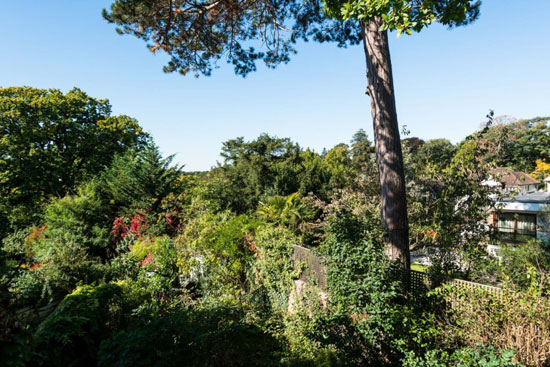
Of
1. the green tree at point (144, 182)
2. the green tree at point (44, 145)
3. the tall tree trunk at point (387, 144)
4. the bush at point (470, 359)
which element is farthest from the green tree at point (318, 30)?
the green tree at point (44, 145)

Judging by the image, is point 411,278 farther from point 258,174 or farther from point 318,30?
point 258,174

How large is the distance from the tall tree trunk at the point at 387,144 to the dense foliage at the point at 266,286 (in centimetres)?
43

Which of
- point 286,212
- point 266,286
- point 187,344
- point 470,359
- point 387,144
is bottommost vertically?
point 266,286

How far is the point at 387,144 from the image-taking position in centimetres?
494

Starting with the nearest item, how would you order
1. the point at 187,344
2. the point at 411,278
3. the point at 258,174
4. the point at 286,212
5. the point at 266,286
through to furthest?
the point at 187,344, the point at 411,278, the point at 266,286, the point at 286,212, the point at 258,174

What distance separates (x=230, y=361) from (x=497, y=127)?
7.09 meters

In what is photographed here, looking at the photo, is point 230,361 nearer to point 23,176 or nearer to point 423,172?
point 423,172

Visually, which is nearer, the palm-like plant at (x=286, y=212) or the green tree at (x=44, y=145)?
the palm-like plant at (x=286, y=212)

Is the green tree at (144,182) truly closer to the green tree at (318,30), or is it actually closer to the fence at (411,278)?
the green tree at (318,30)

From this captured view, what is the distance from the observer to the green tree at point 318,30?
357 centimetres

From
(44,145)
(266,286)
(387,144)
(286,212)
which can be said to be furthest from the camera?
(44,145)

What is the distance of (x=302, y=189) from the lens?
13.4 meters

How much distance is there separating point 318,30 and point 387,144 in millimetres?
4220

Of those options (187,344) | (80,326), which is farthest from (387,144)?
(80,326)
